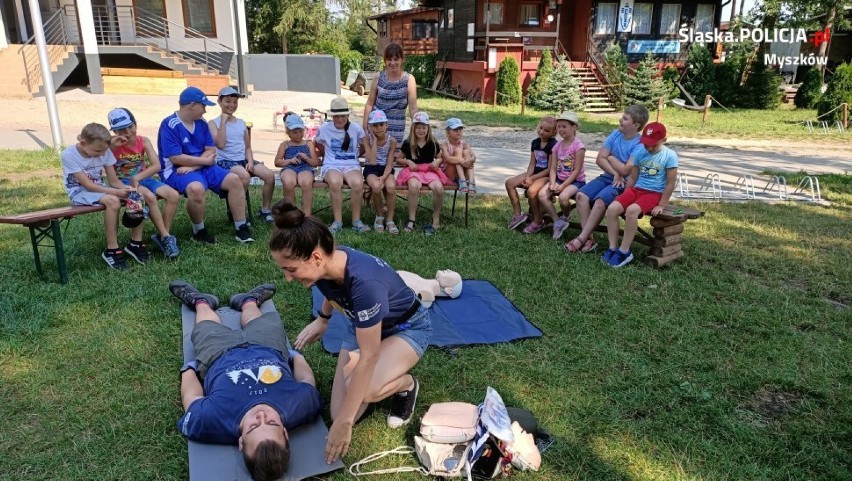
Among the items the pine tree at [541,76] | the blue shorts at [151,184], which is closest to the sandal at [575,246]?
the blue shorts at [151,184]

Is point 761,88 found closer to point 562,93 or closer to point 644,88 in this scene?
point 644,88

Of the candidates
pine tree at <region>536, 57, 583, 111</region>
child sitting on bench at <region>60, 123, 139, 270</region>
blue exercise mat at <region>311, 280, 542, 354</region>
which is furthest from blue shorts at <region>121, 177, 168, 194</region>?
pine tree at <region>536, 57, 583, 111</region>

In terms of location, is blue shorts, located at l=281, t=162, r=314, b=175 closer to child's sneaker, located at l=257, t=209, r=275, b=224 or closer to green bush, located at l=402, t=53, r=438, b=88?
child's sneaker, located at l=257, t=209, r=275, b=224

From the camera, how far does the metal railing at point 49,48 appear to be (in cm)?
1522

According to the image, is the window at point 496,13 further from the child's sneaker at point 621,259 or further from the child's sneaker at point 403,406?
Answer: the child's sneaker at point 403,406

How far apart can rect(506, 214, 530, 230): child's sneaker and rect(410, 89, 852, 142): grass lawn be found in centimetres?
883

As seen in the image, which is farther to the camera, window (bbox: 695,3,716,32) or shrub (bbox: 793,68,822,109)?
window (bbox: 695,3,716,32)

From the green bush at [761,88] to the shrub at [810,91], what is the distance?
73cm

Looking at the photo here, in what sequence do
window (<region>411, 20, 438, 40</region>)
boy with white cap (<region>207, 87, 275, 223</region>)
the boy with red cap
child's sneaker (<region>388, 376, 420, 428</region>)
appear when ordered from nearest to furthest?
child's sneaker (<region>388, 376, 420, 428</region>) → the boy with red cap → boy with white cap (<region>207, 87, 275, 223</region>) → window (<region>411, 20, 438, 40</region>)

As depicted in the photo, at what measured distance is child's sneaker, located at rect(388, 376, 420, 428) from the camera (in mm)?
2850

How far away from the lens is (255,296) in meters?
3.92

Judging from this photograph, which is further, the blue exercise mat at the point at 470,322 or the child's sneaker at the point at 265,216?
the child's sneaker at the point at 265,216

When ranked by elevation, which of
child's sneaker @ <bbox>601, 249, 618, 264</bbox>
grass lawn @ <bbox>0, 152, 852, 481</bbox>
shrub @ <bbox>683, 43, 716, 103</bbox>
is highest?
shrub @ <bbox>683, 43, 716, 103</bbox>

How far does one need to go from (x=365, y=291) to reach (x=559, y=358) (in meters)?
1.65
